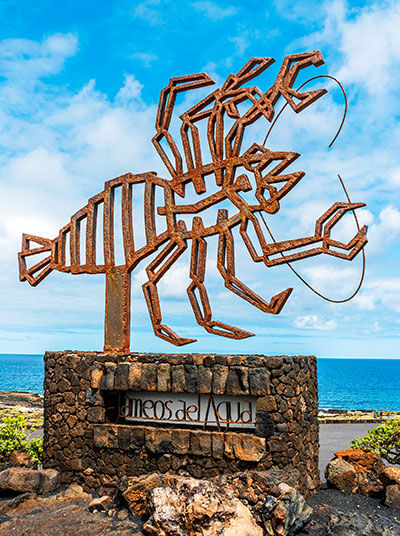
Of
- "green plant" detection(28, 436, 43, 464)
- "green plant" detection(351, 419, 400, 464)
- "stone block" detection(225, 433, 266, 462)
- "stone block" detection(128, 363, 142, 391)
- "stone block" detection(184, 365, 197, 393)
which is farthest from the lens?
"green plant" detection(28, 436, 43, 464)

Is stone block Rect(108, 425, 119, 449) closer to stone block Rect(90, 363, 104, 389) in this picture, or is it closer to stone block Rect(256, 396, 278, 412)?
stone block Rect(90, 363, 104, 389)

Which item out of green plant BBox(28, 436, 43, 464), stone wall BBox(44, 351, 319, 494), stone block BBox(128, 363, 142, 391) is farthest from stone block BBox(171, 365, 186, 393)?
green plant BBox(28, 436, 43, 464)

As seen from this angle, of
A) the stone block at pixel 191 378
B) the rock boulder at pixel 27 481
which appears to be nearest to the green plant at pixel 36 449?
the rock boulder at pixel 27 481

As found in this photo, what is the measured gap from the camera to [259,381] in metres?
7.84

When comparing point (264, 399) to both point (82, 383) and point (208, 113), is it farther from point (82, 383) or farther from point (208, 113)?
point (208, 113)

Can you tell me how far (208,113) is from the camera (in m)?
9.41

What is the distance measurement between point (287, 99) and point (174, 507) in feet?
21.3

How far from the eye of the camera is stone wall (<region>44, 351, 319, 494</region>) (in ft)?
25.7

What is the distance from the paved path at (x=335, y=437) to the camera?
1192 centimetres

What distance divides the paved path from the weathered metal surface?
4.80 m

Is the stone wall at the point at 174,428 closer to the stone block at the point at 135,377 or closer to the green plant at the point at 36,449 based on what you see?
the stone block at the point at 135,377

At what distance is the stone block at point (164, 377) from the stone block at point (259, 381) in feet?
4.43

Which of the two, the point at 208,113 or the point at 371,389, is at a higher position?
the point at 208,113

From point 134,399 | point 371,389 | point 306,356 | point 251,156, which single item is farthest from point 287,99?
point 371,389
